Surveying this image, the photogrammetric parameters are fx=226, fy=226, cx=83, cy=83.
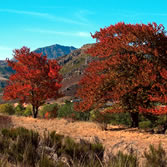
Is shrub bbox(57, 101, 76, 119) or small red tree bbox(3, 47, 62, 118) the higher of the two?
small red tree bbox(3, 47, 62, 118)

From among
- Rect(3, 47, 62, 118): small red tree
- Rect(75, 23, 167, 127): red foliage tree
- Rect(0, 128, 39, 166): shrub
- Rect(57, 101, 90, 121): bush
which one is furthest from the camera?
Rect(57, 101, 90, 121): bush

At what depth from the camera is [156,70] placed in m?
12.2

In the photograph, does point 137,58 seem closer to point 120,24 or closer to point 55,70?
point 120,24

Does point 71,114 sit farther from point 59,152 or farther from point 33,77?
point 59,152

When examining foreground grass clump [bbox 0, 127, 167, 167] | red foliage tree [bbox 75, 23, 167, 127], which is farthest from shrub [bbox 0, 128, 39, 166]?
red foliage tree [bbox 75, 23, 167, 127]

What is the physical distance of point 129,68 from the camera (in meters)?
13.0

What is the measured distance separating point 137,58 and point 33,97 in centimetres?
1222

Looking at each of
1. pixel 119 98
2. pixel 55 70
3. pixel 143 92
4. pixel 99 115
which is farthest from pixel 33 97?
pixel 143 92

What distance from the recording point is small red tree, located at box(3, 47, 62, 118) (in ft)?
68.1

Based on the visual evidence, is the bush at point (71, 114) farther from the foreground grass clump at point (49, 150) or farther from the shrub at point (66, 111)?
the foreground grass clump at point (49, 150)

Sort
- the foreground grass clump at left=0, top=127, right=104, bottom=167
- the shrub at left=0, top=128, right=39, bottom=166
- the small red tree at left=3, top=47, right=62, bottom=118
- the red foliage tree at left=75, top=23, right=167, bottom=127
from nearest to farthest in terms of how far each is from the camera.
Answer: the shrub at left=0, top=128, right=39, bottom=166 → the foreground grass clump at left=0, top=127, right=104, bottom=167 → the red foliage tree at left=75, top=23, right=167, bottom=127 → the small red tree at left=3, top=47, right=62, bottom=118

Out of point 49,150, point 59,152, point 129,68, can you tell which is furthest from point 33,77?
point 59,152

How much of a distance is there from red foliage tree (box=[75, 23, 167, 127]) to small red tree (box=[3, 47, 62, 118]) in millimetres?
7391

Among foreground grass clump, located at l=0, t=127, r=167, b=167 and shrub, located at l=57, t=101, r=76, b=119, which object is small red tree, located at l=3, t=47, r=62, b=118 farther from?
foreground grass clump, located at l=0, t=127, r=167, b=167
